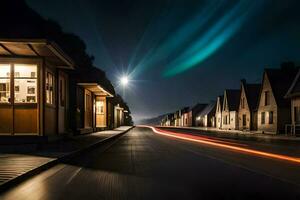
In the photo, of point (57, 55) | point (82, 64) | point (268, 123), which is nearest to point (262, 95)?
point (268, 123)

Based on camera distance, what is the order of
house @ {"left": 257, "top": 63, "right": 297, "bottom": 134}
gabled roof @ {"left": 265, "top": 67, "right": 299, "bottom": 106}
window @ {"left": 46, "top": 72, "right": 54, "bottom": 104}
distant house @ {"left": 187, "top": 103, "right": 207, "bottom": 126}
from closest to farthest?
window @ {"left": 46, "top": 72, "right": 54, "bottom": 104} → house @ {"left": 257, "top": 63, "right": 297, "bottom": 134} → gabled roof @ {"left": 265, "top": 67, "right": 299, "bottom": 106} → distant house @ {"left": 187, "top": 103, "right": 207, "bottom": 126}

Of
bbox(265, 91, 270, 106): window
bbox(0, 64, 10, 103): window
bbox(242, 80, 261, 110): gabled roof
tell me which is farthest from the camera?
bbox(242, 80, 261, 110): gabled roof

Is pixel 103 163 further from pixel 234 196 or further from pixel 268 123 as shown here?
pixel 268 123

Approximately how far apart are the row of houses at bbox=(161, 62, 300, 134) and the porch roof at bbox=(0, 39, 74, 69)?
85.1 ft

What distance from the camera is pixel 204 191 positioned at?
7.27 meters

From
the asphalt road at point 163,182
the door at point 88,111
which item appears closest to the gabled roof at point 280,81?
the door at point 88,111

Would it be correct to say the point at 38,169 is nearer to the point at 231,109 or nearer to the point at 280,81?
the point at 280,81

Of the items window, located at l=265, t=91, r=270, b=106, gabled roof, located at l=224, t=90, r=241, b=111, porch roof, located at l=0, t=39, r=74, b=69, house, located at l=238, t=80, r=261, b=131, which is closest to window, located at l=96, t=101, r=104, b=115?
window, located at l=265, t=91, r=270, b=106

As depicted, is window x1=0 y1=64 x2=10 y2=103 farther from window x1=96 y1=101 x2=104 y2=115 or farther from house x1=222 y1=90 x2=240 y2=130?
house x1=222 y1=90 x2=240 y2=130

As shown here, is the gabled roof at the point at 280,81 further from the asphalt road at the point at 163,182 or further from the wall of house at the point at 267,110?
the asphalt road at the point at 163,182

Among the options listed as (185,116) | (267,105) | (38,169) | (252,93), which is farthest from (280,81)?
(185,116)

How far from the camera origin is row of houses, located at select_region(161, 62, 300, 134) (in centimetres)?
3800

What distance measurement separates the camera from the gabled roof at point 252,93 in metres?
54.0

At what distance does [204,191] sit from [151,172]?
2.89m
